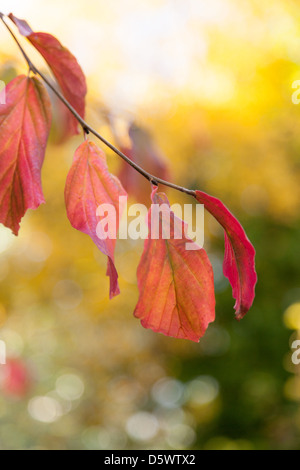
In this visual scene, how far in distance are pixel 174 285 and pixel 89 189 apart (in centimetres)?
10

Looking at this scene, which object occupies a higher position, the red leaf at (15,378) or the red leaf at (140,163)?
the red leaf at (15,378)

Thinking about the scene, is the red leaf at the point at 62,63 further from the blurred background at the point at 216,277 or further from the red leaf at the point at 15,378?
the red leaf at the point at 15,378

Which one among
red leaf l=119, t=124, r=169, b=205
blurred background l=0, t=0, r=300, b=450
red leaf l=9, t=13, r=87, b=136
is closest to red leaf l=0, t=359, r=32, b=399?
blurred background l=0, t=0, r=300, b=450

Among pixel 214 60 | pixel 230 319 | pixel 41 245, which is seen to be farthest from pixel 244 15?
pixel 230 319

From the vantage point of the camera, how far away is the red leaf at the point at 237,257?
0.35 metres

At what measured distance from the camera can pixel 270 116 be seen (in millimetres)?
2061

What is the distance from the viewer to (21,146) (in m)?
0.40

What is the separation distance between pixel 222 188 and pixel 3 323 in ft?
4.32

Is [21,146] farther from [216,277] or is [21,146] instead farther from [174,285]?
[216,277]

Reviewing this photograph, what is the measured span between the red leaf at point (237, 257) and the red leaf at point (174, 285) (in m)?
0.02

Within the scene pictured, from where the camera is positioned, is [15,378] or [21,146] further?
[15,378]

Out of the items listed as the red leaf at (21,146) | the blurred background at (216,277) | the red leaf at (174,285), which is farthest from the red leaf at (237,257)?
the blurred background at (216,277)

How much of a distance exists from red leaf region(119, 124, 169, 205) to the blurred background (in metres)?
0.71

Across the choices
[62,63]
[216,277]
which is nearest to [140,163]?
[62,63]
